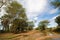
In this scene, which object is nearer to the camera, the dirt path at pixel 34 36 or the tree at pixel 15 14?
the dirt path at pixel 34 36

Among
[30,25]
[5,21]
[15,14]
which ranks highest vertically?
[15,14]

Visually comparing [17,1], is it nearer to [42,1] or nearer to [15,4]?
[15,4]

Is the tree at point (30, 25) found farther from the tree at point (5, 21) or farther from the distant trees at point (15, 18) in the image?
the tree at point (5, 21)

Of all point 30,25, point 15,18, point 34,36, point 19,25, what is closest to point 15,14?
point 15,18

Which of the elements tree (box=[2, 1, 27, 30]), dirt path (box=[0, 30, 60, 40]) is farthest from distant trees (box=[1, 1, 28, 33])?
dirt path (box=[0, 30, 60, 40])

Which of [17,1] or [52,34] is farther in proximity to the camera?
[17,1]

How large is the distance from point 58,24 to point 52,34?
1.02 feet

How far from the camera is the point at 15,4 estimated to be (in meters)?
4.09

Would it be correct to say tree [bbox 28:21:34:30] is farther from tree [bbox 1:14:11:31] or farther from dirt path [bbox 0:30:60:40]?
tree [bbox 1:14:11:31]

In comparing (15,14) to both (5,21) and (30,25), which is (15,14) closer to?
(5,21)

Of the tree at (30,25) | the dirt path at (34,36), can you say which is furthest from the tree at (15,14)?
the dirt path at (34,36)

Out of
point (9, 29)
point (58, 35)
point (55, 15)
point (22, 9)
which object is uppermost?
point (22, 9)

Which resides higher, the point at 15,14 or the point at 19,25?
the point at 15,14

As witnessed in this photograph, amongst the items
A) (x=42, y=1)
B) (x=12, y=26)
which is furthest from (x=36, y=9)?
(x=12, y=26)
